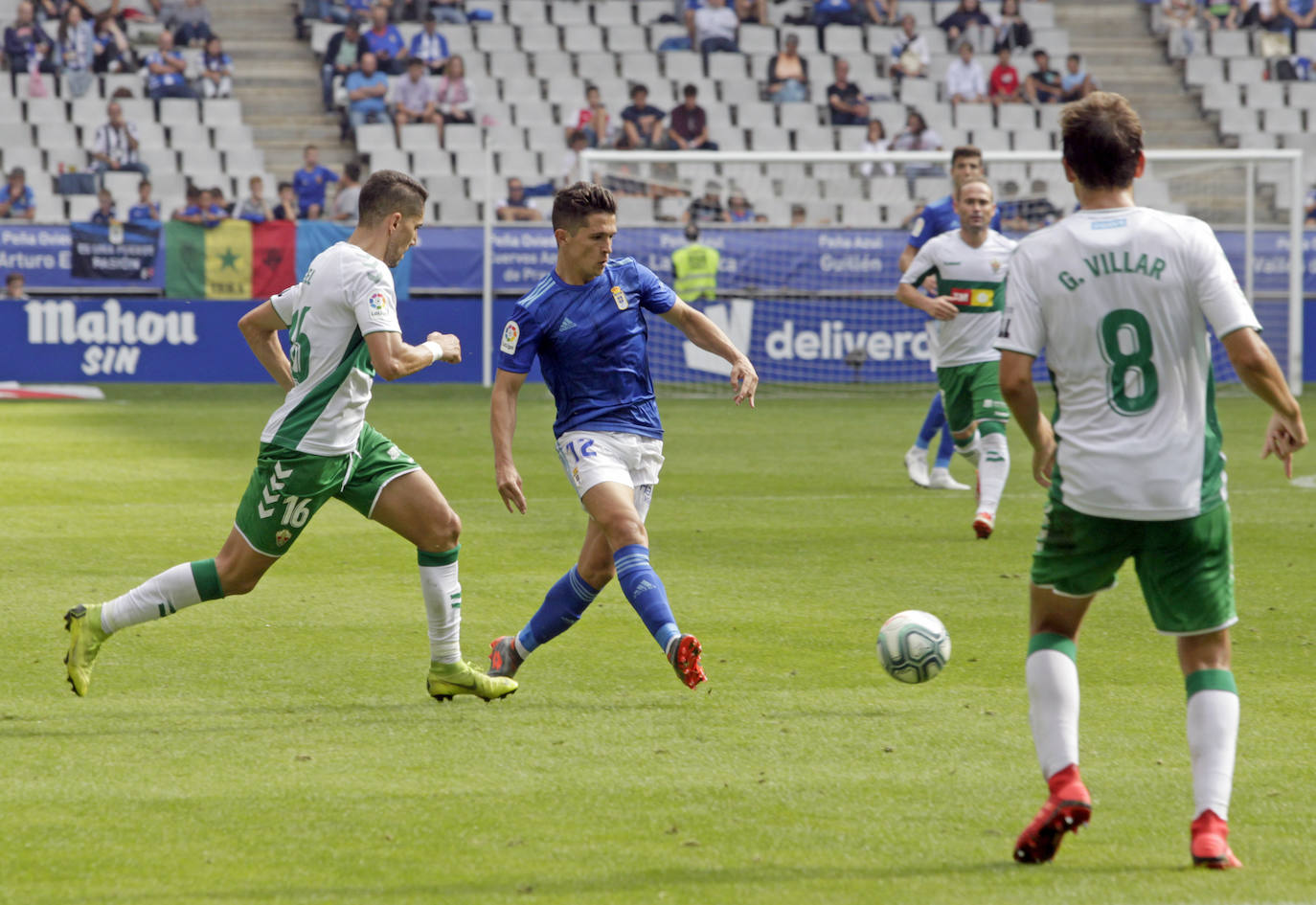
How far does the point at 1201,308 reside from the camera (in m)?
3.96

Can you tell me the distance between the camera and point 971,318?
33.3 feet

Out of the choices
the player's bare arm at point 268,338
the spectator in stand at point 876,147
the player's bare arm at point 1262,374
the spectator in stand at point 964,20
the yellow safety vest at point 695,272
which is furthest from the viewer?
the spectator in stand at point 964,20

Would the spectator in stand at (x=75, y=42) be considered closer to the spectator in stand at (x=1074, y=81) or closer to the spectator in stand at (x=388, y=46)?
the spectator in stand at (x=388, y=46)

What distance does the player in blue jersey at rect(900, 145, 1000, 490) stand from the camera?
10.4 meters

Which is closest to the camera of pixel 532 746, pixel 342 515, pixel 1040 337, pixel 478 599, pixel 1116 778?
pixel 1040 337

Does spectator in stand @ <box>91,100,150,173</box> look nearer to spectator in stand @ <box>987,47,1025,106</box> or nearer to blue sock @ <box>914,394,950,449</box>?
spectator in stand @ <box>987,47,1025,106</box>

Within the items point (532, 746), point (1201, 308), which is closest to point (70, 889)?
point (532, 746)

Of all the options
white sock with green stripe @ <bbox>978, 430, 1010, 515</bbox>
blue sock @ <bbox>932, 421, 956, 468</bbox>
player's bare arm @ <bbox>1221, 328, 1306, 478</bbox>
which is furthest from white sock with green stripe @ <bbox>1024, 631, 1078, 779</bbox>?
blue sock @ <bbox>932, 421, 956, 468</bbox>

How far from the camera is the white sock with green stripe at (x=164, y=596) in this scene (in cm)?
575

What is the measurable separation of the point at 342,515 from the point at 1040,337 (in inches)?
295

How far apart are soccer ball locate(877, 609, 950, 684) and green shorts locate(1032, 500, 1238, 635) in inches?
52.8

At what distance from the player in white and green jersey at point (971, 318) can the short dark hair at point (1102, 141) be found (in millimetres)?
5873

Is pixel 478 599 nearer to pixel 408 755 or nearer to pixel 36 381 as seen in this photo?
pixel 408 755

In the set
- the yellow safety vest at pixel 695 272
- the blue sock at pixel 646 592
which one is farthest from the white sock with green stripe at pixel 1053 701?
the yellow safety vest at pixel 695 272
